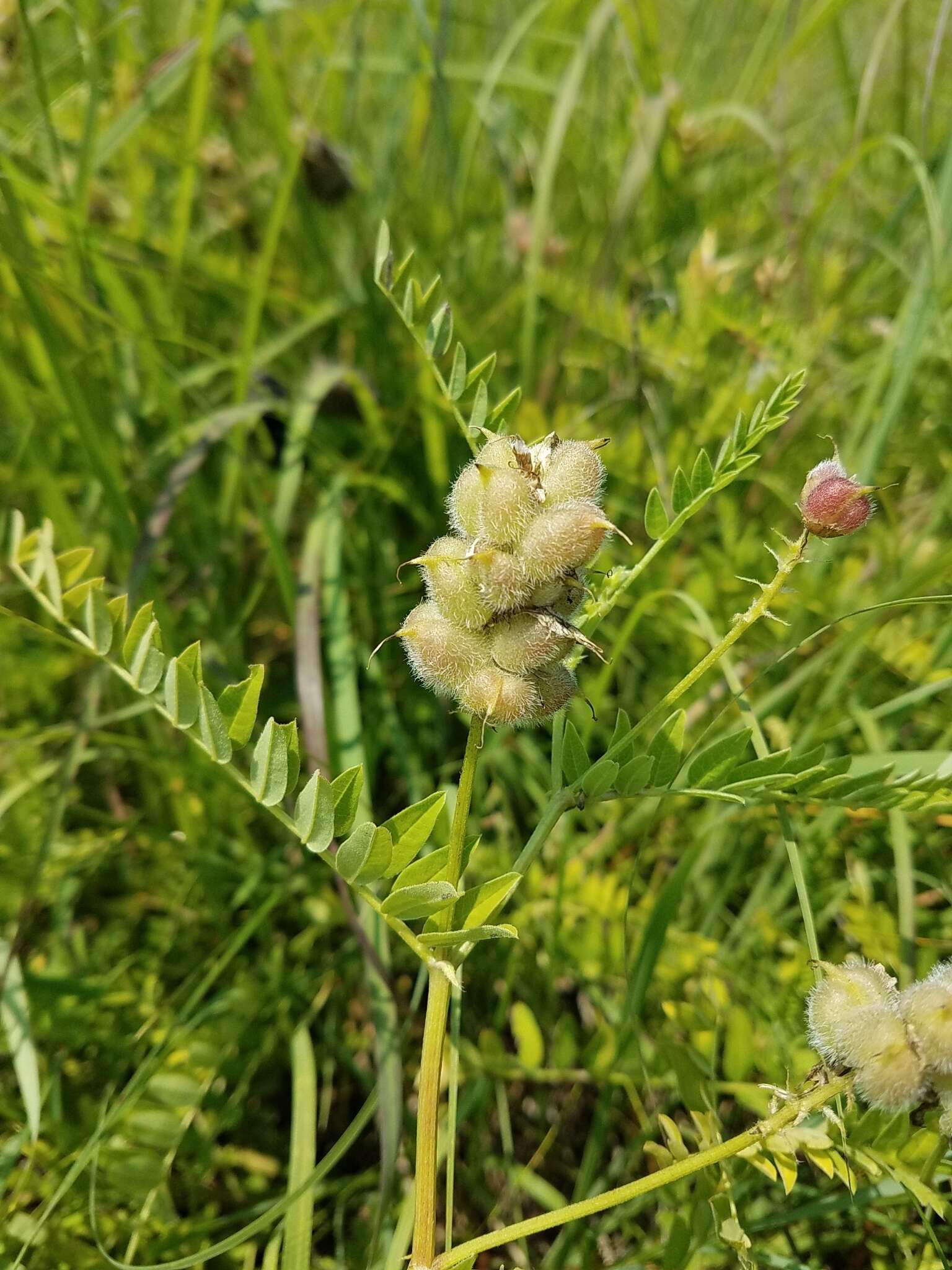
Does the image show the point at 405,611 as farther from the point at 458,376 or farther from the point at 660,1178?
the point at 660,1178

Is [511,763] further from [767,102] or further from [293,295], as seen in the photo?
[767,102]

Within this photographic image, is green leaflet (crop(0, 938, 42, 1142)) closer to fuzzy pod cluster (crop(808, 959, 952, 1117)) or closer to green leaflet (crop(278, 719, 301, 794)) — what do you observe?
green leaflet (crop(278, 719, 301, 794))

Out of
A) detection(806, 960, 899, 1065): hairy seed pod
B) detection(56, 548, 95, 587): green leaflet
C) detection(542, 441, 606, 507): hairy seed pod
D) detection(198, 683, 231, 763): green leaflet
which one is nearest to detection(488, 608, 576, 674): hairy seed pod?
detection(542, 441, 606, 507): hairy seed pod

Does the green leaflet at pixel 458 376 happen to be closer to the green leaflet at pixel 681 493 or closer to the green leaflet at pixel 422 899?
the green leaflet at pixel 681 493

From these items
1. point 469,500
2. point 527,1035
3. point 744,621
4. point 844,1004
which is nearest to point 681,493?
point 744,621

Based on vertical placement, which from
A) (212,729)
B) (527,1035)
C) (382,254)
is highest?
(382,254)

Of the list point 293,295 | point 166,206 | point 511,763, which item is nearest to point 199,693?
point 511,763

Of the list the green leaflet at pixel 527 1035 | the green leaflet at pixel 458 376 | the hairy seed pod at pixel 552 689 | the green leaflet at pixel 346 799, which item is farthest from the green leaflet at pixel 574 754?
the green leaflet at pixel 527 1035
